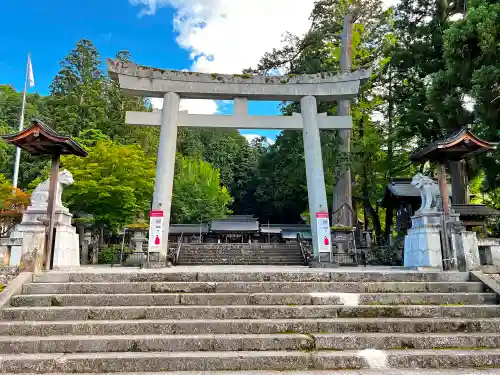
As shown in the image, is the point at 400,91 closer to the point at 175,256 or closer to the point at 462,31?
the point at 462,31

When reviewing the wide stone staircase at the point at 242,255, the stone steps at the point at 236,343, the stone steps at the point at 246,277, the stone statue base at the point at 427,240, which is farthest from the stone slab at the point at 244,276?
the wide stone staircase at the point at 242,255

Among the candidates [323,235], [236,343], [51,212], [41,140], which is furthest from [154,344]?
[323,235]

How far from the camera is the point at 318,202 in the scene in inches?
419

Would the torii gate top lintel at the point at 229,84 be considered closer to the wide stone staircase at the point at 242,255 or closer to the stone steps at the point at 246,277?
the stone steps at the point at 246,277

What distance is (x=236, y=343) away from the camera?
4160mm

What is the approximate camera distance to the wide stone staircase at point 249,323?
3.89 meters

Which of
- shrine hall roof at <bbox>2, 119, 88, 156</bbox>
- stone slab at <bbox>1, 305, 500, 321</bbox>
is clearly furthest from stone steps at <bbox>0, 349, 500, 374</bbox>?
shrine hall roof at <bbox>2, 119, 88, 156</bbox>

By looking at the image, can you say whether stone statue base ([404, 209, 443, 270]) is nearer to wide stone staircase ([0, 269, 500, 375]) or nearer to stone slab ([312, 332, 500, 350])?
wide stone staircase ([0, 269, 500, 375])

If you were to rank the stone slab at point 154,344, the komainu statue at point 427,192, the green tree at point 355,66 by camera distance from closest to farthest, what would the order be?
the stone slab at point 154,344 → the komainu statue at point 427,192 → the green tree at point 355,66

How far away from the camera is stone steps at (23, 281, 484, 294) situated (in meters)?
5.36

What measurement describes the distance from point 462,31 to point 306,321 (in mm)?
10835

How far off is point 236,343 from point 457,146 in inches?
230

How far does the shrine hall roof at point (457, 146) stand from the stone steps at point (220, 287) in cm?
295

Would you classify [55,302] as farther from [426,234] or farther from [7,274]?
[426,234]
